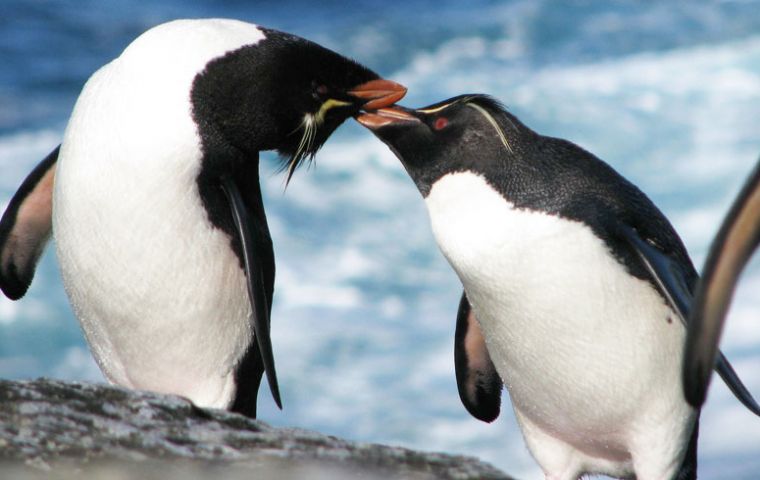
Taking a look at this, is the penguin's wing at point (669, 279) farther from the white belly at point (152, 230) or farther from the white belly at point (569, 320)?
the white belly at point (152, 230)

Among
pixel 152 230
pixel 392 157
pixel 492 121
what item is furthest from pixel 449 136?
pixel 392 157

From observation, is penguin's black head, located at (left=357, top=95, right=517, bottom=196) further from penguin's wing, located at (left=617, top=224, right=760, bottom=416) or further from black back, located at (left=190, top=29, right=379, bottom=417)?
penguin's wing, located at (left=617, top=224, right=760, bottom=416)

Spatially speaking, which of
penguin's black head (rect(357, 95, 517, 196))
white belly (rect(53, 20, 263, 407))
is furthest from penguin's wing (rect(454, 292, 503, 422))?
white belly (rect(53, 20, 263, 407))

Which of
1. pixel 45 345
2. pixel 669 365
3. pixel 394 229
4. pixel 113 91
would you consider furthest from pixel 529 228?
pixel 394 229

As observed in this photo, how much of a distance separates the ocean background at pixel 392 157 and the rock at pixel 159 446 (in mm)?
5747

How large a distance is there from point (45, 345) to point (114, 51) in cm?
416

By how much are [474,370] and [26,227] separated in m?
1.49

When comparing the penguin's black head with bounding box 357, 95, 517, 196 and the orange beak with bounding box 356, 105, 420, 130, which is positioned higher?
the orange beak with bounding box 356, 105, 420, 130

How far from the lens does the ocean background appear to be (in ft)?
35.4

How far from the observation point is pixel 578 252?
324cm

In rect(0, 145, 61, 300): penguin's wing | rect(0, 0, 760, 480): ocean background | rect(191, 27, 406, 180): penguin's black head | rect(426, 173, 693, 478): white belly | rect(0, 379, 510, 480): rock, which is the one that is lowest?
rect(0, 379, 510, 480): rock

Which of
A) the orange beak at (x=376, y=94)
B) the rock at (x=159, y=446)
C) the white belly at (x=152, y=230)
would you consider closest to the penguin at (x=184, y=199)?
the white belly at (x=152, y=230)

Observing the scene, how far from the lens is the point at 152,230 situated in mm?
3279

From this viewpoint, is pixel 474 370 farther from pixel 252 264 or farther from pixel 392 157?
pixel 392 157
